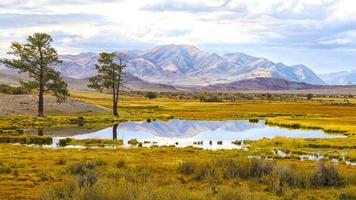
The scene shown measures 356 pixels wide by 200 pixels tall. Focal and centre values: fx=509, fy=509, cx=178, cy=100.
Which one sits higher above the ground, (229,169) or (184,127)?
(184,127)

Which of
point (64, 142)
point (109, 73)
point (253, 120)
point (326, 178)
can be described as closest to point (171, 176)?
point (326, 178)

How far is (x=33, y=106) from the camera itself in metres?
86.0

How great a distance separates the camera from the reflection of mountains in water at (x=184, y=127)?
65250 millimetres

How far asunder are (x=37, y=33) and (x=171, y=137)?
98.0 feet

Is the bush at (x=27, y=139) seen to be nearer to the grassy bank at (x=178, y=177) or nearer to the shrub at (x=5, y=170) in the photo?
the grassy bank at (x=178, y=177)

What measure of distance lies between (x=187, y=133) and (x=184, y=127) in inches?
340

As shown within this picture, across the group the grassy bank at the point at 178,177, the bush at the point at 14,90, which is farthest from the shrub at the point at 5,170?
the bush at the point at 14,90

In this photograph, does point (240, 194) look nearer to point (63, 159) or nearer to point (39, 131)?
point (63, 159)

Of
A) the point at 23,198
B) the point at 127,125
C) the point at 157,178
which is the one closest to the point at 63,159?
the point at 157,178

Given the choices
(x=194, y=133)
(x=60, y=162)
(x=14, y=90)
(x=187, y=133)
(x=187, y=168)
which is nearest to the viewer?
(x=187, y=168)

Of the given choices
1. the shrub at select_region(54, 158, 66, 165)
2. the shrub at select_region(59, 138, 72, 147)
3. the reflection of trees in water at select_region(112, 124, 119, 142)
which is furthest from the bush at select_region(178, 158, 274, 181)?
the reflection of trees in water at select_region(112, 124, 119, 142)

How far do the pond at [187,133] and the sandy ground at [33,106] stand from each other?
58.0ft

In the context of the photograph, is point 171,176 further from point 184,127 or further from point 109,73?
point 109,73

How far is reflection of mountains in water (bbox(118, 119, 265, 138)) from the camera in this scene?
65.2 metres
